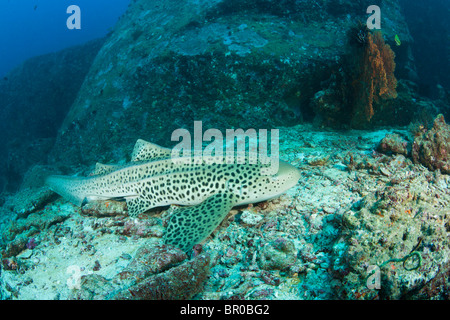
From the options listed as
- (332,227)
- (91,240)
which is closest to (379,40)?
(332,227)

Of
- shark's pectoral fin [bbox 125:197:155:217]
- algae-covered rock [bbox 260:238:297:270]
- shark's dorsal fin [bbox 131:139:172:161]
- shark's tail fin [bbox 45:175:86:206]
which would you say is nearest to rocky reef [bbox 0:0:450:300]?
algae-covered rock [bbox 260:238:297:270]

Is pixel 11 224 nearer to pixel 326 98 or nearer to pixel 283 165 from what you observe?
pixel 283 165

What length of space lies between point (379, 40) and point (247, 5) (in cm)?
479

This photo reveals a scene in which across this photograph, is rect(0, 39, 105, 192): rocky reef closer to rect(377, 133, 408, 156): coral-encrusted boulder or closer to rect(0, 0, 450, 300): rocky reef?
rect(0, 0, 450, 300): rocky reef

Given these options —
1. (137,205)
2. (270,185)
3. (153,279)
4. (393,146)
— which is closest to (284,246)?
(270,185)

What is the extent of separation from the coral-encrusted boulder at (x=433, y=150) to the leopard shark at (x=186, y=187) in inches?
111

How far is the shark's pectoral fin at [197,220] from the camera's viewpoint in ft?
12.2

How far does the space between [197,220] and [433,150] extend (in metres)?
4.82

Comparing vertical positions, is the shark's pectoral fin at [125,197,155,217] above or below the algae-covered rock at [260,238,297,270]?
below

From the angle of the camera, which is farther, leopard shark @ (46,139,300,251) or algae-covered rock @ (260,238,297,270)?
leopard shark @ (46,139,300,251)

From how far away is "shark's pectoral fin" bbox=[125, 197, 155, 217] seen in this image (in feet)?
15.3

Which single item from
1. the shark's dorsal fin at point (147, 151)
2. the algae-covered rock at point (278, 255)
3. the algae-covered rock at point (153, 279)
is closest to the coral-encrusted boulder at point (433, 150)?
the algae-covered rock at point (278, 255)

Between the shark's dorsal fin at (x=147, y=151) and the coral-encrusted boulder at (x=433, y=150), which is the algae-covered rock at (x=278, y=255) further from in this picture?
the coral-encrusted boulder at (x=433, y=150)

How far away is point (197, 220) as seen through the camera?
398cm
